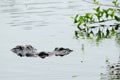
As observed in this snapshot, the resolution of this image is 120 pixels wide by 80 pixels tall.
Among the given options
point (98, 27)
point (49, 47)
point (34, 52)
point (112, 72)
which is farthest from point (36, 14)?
point (112, 72)

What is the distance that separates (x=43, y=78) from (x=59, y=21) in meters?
7.93

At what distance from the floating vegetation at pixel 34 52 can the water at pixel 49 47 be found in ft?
0.60

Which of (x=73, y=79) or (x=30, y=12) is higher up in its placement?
(x=30, y=12)

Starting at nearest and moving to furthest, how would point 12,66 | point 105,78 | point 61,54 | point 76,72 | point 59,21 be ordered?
1. point 105,78
2. point 76,72
3. point 12,66
4. point 61,54
5. point 59,21

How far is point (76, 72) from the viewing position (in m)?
9.41

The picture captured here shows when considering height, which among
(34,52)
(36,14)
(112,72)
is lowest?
(112,72)

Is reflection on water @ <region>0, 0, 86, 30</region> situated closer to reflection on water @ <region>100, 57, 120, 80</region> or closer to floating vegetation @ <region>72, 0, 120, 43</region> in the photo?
floating vegetation @ <region>72, 0, 120, 43</region>

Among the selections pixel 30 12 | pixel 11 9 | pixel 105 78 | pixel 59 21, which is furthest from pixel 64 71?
pixel 11 9

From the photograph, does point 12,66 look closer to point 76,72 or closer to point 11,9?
point 76,72

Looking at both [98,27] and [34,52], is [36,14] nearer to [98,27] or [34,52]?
[98,27]

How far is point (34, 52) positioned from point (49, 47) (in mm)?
814

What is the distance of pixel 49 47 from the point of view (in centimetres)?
1214

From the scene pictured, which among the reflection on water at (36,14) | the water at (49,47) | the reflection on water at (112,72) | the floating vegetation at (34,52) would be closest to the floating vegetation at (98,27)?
the water at (49,47)

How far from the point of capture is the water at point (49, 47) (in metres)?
9.44
